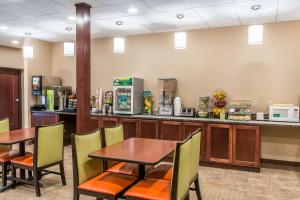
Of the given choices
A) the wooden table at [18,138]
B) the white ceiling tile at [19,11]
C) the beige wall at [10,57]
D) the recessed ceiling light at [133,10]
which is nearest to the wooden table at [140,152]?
the wooden table at [18,138]

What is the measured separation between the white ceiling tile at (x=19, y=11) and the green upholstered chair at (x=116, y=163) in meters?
2.59

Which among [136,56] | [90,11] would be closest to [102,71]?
[136,56]

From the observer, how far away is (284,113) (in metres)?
4.66

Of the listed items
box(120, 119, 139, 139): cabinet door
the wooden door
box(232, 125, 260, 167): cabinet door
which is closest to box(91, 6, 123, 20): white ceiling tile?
box(120, 119, 139, 139): cabinet door

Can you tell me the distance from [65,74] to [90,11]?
10.4 feet

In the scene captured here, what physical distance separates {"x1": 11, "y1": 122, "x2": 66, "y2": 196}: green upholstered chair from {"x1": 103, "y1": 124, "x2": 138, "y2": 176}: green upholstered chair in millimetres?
840

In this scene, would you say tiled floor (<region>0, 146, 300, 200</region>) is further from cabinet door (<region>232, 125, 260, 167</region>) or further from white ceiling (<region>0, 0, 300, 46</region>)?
white ceiling (<region>0, 0, 300, 46</region>)

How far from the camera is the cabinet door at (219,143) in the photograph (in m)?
4.69

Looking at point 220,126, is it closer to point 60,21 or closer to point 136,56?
point 136,56

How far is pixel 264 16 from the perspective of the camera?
461 cm

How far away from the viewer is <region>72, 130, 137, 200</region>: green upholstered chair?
2566 mm

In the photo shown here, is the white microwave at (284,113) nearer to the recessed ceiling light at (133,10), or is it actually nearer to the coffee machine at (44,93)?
the recessed ceiling light at (133,10)

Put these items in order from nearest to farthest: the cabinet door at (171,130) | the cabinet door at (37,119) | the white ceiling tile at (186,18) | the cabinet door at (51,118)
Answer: the white ceiling tile at (186,18) → the cabinet door at (171,130) → the cabinet door at (51,118) → the cabinet door at (37,119)

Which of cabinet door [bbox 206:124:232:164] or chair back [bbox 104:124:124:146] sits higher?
chair back [bbox 104:124:124:146]
